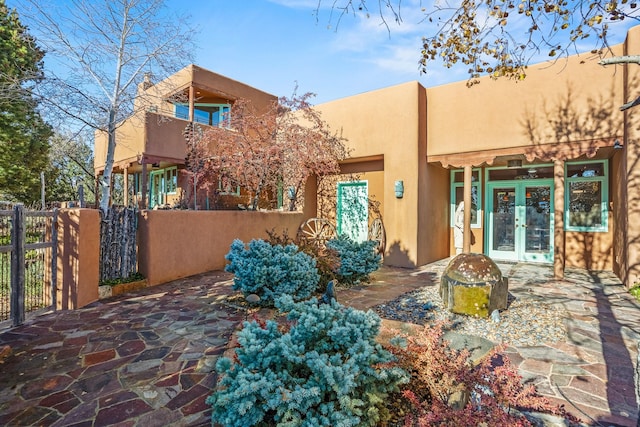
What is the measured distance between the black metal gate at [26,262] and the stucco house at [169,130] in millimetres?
3596

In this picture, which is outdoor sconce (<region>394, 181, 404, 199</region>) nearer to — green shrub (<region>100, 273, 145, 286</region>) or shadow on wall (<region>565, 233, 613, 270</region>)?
shadow on wall (<region>565, 233, 613, 270</region>)

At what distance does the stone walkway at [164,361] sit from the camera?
242cm

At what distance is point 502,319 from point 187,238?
5.89m

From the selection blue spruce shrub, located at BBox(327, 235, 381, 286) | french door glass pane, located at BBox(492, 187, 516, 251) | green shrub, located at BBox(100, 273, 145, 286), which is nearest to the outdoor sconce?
blue spruce shrub, located at BBox(327, 235, 381, 286)

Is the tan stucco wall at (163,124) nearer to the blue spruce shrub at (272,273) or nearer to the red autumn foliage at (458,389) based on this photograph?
the blue spruce shrub at (272,273)

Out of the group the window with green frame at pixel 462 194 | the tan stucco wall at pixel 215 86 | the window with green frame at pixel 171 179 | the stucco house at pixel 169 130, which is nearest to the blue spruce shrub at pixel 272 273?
the stucco house at pixel 169 130

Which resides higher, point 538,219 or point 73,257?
point 538,219

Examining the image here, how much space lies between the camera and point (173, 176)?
12.4 metres

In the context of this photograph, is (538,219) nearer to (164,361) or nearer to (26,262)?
(164,361)

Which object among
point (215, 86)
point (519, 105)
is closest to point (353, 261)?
point (519, 105)

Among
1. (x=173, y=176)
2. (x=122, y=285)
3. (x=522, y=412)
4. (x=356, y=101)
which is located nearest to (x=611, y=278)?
(x=522, y=412)

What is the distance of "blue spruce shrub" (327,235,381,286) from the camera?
245 inches

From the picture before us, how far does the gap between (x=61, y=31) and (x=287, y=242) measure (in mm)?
5835

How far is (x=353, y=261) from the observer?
247 inches
